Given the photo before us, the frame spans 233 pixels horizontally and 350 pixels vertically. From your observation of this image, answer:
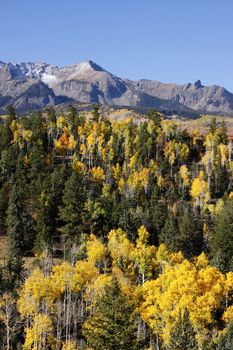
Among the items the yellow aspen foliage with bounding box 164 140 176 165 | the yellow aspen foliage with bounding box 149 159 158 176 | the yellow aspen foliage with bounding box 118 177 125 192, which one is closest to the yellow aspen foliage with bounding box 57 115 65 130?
the yellow aspen foliage with bounding box 164 140 176 165

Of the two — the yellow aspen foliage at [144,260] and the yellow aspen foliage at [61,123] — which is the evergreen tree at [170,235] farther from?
the yellow aspen foliage at [61,123]

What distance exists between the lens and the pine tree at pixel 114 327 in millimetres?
40594

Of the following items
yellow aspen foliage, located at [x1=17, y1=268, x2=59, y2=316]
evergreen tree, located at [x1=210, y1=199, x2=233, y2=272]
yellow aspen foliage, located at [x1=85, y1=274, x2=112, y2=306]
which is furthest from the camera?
evergreen tree, located at [x1=210, y1=199, x2=233, y2=272]

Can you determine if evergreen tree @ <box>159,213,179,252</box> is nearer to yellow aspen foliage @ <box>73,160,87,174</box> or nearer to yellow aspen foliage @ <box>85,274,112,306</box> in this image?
yellow aspen foliage @ <box>85,274,112,306</box>

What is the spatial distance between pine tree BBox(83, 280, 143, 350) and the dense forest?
0.08 meters

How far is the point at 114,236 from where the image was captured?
11112cm

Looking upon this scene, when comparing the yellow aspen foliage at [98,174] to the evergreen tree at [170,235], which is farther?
the yellow aspen foliage at [98,174]

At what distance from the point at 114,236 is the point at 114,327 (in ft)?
230

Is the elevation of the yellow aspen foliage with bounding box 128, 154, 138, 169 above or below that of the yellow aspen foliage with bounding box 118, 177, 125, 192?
above

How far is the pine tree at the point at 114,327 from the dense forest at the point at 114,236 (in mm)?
84

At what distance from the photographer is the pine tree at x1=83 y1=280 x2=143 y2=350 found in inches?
1598

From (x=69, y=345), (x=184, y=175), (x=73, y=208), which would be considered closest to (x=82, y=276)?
(x=69, y=345)

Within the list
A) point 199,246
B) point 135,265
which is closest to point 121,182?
point 199,246

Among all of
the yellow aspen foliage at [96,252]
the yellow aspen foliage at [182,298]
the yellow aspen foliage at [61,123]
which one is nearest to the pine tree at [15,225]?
the yellow aspen foliage at [96,252]
